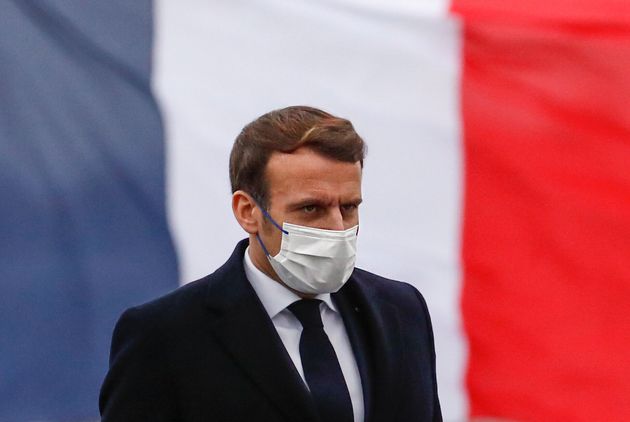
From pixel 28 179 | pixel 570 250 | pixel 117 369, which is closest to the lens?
pixel 117 369

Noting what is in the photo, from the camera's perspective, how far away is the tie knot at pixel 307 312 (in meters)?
2.68

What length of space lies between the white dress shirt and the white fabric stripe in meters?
1.50

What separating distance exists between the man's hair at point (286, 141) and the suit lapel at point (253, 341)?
0.18 metres

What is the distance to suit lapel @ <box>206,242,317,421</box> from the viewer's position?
101 inches

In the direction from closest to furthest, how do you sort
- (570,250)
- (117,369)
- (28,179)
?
1. (117,369)
2. (28,179)
3. (570,250)

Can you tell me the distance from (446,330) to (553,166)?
663mm

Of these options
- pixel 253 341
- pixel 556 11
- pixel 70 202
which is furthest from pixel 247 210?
pixel 556 11

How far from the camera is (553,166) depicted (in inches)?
173

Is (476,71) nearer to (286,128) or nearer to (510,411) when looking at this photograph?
(510,411)

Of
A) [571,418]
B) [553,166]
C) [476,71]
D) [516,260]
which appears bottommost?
[571,418]

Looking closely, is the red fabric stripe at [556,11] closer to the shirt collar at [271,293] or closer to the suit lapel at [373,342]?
the suit lapel at [373,342]

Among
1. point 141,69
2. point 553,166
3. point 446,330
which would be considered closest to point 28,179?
point 141,69

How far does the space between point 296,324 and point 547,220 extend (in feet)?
6.16

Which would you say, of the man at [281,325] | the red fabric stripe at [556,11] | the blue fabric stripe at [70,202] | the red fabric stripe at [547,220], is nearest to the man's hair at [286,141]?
the man at [281,325]
